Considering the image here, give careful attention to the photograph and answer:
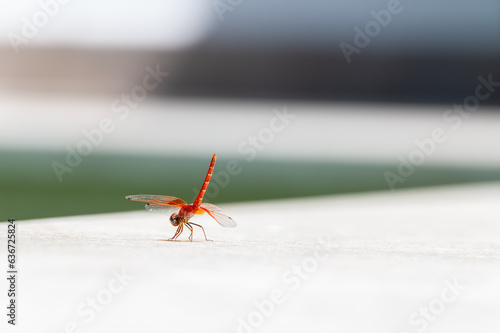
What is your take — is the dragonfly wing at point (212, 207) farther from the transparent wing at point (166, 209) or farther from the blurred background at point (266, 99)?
the blurred background at point (266, 99)

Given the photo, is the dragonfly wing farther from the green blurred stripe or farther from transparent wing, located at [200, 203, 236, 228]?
the green blurred stripe

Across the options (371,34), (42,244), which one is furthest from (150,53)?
(42,244)

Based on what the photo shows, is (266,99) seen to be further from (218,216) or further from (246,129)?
(218,216)

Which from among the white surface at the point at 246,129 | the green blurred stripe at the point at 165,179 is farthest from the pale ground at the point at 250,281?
the white surface at the point at 246,129

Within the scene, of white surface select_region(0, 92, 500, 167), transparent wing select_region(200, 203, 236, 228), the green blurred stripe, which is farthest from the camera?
white surface select_region(0, 92, 500, 167)

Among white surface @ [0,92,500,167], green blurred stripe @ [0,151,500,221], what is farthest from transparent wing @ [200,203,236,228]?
white surface @ [0,92,500,167]

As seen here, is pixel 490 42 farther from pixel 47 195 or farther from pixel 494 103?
pixel 47 195

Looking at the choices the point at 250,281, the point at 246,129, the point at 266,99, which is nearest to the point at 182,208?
the point at 250,281
